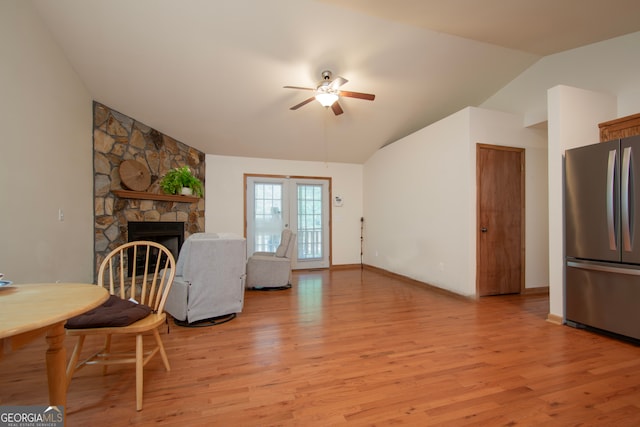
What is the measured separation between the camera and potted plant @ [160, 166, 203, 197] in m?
5.01

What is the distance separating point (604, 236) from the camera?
2762 millimetres

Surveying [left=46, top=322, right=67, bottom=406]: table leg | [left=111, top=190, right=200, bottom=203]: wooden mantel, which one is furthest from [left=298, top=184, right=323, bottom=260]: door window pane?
[left=46, top=322, right=67, bottom=406]: table leg

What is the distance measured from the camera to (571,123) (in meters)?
3.18

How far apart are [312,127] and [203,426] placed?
15.6ft

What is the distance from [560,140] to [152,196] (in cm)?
560

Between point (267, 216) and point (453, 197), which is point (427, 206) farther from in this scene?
point (267, 216)

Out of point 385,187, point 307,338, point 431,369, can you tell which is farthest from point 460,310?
point 385,187

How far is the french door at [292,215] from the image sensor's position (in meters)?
6.33

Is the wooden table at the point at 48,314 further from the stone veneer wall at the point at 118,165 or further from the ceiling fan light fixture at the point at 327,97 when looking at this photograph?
the stone veneer wall at the point at 118,165

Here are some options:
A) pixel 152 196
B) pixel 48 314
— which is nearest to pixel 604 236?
pixel 48 314

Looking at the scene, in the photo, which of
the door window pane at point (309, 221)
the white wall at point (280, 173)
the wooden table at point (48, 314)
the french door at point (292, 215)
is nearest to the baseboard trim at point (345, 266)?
the white wall at point (280, 173)

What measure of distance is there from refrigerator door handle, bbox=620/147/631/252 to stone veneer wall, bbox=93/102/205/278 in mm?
6002

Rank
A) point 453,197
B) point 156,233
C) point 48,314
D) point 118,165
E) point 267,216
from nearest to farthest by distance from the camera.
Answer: point 48,314 → point 453,197 → point 118,165 → point 156,233 → point 267,216
